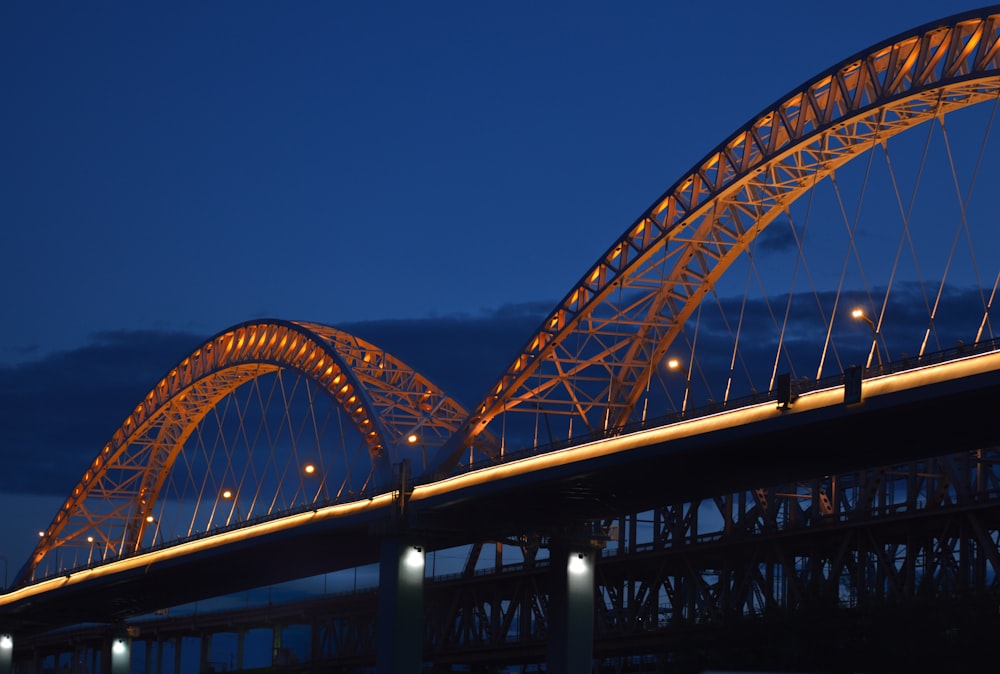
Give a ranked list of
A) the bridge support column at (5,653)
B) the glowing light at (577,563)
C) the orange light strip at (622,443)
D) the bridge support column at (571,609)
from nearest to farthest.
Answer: the orange light strip at (622,443) → the bridge support column at (571,609) → the glowing light at (577,563) → the bridge support column at (5,653)

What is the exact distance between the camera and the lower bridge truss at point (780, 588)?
63.5 m

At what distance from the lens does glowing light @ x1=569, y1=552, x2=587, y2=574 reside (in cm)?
8794

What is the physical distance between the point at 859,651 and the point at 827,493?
3874 centimetres

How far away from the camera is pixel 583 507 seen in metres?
84.4

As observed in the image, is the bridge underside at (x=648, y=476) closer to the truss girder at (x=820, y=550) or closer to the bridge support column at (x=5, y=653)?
the truss girder at (x=820, y=550)

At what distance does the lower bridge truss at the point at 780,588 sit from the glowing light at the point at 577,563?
1.46 m

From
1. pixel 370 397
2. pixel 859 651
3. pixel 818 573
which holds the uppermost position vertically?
pixel 370 397

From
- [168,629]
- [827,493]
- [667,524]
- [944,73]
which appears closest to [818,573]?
[827,493]

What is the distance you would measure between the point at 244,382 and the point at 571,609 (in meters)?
49.2

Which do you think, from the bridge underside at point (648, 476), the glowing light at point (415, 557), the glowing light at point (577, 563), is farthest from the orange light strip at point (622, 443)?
the glowing light at point (577, 563)

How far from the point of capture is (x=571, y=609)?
86.8 m

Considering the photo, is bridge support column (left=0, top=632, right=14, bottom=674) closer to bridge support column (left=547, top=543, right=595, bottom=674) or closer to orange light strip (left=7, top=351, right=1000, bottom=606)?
orange light strip (left=7, top=351, right=1000, bottom=606)

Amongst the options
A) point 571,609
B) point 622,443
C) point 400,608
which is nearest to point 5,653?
point 400,608

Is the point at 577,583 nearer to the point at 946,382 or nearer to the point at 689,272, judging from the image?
the point at 689,272
